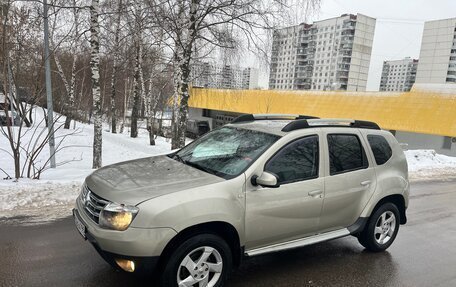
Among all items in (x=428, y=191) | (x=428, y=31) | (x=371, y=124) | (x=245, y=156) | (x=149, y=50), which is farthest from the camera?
(x=428, y=31)

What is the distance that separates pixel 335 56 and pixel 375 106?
185 feet

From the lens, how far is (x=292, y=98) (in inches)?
1021

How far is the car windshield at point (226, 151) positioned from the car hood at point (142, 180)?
17 cm

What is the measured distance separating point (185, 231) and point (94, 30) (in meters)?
7.72

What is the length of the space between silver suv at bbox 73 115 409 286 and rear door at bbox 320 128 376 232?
13mm

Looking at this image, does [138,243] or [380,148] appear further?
[380,148]

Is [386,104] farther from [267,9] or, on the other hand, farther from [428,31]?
[428,31]

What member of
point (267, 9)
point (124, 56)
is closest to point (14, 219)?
point (267, 9)

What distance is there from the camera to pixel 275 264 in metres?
4.09

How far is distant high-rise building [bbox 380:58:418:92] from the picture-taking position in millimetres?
91562

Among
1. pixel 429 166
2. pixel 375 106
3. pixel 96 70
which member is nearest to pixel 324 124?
pixel 96 70

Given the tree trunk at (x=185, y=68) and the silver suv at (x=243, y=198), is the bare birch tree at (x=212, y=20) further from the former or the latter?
the silver suv at (x=243, y=198)

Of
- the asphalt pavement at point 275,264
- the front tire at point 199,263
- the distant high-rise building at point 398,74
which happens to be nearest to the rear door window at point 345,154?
the asphalt pavement at point 275,264

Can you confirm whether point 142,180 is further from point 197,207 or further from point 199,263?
point 199,263
